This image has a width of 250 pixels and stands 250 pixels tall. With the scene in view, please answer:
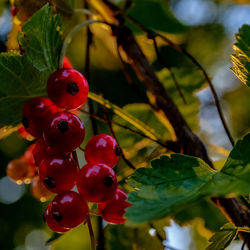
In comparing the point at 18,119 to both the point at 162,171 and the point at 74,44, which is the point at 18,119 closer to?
the point at 162,171

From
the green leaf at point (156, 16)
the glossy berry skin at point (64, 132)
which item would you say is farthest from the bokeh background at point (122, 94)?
the glossy berry skin at point (64, 132)

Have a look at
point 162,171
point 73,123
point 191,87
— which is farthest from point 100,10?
point 162,171

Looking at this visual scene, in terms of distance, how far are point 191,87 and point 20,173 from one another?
0.65m

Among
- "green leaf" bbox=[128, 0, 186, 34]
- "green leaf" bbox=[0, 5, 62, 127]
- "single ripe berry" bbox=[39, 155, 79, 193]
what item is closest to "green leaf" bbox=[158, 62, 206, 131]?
"green leaf" bbox=[128, 0, 186, 34]

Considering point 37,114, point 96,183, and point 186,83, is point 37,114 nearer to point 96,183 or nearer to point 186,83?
point 96,183

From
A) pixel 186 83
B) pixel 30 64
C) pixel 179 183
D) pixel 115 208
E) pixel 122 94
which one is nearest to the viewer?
pixel 179 183

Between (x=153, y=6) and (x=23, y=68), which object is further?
(x=153, y=6)

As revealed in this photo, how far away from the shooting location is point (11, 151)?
250cm

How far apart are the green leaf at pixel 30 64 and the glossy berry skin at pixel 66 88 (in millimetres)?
96

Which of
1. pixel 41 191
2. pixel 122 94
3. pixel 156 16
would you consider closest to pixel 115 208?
pixel 41 191

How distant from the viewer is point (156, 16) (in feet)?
4.56

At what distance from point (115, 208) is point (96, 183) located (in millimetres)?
77

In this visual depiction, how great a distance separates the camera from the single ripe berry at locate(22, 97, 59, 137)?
2.49ft

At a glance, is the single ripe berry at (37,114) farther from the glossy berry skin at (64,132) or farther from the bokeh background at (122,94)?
the bokeh background at (122,94)
